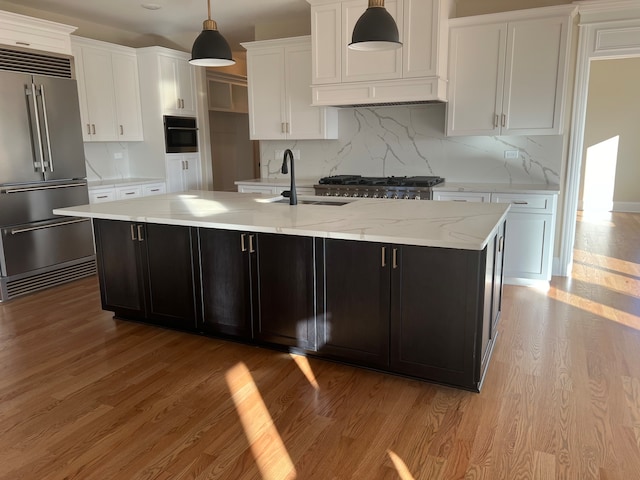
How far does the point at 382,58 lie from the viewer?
439cm

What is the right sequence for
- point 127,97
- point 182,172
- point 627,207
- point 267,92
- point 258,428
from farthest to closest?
1. point 627,207
2. point 182,172
3. point 127,97
4. point 267,92
5. point 258,428

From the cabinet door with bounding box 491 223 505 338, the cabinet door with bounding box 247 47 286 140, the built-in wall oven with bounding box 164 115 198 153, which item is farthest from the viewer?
the built-in wall oven with bounding box 164 115 198 153

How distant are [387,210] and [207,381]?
1.47 meters

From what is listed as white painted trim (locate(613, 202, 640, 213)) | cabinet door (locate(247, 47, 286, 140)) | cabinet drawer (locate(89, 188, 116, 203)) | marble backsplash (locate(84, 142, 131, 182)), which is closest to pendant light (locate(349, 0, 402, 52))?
cabinet door (locate(247, 47, 286, 140))

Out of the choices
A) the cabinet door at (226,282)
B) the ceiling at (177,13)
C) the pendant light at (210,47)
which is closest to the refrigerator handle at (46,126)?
the ceiling at (177,13)

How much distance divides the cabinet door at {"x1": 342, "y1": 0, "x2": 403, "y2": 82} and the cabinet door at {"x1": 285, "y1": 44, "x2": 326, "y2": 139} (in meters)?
0.70

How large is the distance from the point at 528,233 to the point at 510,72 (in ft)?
4.71

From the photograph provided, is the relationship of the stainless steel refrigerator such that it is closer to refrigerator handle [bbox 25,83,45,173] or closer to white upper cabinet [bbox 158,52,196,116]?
refrigerator handle [bbox 25,83,45,173]

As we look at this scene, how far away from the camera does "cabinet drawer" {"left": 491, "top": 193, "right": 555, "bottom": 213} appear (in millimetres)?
4109

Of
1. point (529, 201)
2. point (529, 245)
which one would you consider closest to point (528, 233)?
point (529, 245)

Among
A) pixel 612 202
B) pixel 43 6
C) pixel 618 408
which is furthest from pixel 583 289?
pixel 43 6

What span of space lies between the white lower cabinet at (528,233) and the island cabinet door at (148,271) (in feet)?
8.35

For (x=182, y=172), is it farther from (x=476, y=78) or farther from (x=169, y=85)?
(x=476, y=78)

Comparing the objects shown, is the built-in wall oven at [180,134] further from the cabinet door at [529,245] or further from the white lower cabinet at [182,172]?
the cabinet door at [529,245]
